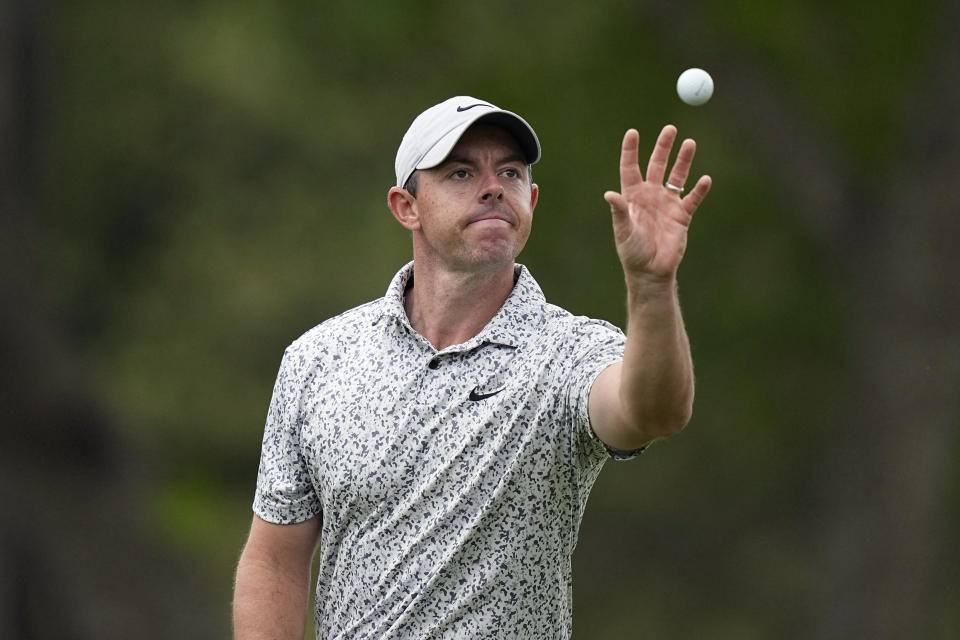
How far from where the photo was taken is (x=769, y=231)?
15.4m

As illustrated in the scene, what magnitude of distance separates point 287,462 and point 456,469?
1.86ft

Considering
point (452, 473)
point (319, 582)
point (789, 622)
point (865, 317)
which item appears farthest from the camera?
point (789, 622)

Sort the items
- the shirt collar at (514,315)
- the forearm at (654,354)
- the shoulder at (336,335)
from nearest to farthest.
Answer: the forearm at (654,354)
the shirt collar at (514,315)
the shoulder at (336,335)

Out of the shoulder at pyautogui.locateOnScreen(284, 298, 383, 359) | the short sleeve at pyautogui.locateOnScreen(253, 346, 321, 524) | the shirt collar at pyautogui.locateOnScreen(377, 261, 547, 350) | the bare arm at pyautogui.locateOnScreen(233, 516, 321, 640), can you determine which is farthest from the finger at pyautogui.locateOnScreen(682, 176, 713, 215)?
the bare arm at pyautogui.locateOnScreen(233, 516, 321, 640)

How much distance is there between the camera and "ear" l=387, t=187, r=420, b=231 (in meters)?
4.60

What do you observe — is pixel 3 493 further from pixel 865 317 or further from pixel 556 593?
pixel 556 593

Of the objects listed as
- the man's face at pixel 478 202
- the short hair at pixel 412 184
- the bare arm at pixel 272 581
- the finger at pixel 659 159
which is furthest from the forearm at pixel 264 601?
the finger at pixel 659 159

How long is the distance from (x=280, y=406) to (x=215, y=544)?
14364 mm

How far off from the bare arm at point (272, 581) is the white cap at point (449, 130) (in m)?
1.00

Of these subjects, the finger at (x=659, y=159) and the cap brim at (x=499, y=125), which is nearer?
the finger at (x=659, y=159)

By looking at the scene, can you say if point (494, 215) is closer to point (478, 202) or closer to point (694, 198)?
point (478, 202)

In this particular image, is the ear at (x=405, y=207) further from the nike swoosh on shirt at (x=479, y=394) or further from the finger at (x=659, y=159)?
the finger at (x=659, y=159)

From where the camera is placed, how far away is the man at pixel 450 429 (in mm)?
4172

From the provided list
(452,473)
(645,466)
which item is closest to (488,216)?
(452,473)
